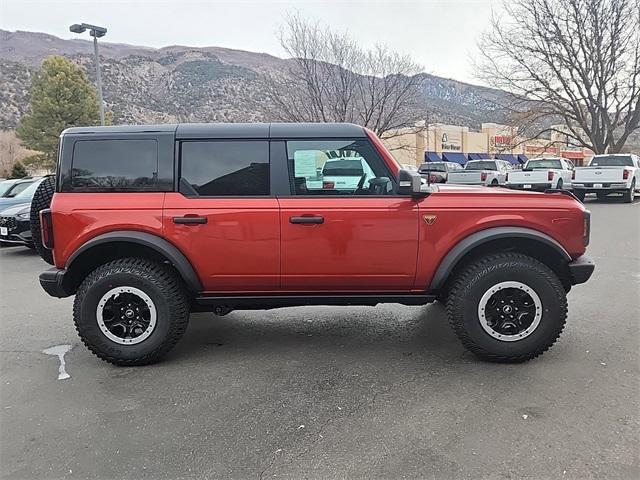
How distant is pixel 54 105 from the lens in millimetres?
32531

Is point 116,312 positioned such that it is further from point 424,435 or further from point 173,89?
point 173,89

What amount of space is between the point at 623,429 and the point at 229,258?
112 inches

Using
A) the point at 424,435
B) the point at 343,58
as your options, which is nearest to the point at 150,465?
the point at 424,435

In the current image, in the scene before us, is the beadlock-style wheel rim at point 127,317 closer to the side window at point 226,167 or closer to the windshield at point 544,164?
the side window at point 226,167

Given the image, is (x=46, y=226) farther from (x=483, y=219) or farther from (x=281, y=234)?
(x=483, y=219)

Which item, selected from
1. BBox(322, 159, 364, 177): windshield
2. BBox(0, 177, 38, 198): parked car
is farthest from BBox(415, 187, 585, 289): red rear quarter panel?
BBox(0, 177, 38, 198): parked car

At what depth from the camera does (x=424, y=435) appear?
283 centimetres

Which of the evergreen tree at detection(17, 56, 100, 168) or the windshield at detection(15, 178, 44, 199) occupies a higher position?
the evergreen tree at detection(17, 56, 100, 168)

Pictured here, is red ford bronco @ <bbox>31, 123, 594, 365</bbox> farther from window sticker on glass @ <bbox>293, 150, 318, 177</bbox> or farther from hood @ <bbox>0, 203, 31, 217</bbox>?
hood @ <bbox>0, 203, 31, 217</bbox>

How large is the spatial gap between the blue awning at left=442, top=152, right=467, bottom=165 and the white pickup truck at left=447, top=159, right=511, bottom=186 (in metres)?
24.7

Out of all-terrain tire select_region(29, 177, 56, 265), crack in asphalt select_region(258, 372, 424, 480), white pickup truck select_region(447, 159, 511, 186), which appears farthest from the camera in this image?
white pickup truck select_region(447, 159, 511, 186)

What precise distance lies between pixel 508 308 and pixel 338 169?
5.69 feet

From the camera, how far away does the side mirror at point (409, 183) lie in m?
3.67

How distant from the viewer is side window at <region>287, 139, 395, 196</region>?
12.6 ft
